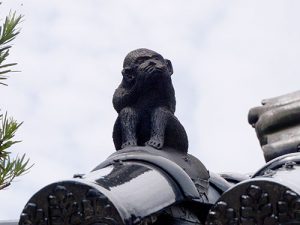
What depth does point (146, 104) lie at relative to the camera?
2.71m

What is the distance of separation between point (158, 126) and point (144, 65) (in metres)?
0.19

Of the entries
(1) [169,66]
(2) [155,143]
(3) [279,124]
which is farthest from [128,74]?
(3) [279,124]

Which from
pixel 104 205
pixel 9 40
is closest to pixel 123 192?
pixel 104 205

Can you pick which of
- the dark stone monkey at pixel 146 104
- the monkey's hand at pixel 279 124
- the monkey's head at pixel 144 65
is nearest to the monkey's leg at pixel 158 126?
the dark stone monkey at pixel 146 104

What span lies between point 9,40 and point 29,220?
551 millimetres

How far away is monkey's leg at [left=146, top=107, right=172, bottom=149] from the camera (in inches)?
102

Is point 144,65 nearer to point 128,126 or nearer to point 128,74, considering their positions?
point 128,74

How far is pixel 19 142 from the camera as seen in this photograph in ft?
7.95

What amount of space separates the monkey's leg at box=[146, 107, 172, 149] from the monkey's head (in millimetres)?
105

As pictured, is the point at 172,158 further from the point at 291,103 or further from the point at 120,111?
the point at 291,103

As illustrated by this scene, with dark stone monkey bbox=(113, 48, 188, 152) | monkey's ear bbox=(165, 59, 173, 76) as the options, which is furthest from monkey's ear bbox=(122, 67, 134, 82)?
monkey's ear bbox=(165, 59, 173, 76)

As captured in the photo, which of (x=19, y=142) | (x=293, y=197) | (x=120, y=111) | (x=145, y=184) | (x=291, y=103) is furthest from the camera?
(x=291, y=103)

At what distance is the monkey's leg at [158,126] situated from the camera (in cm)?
258

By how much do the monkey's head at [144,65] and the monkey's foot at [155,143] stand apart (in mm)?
196
